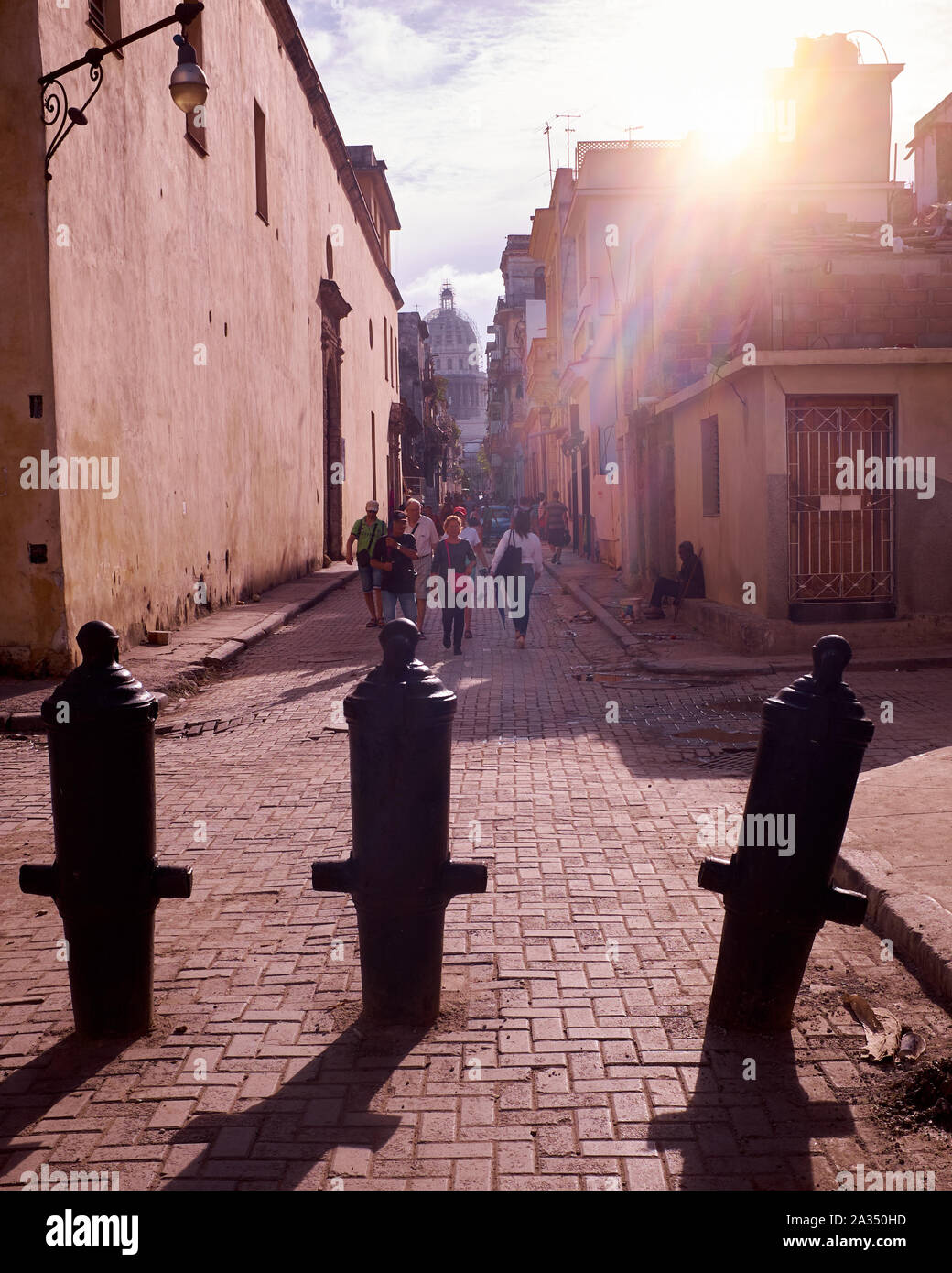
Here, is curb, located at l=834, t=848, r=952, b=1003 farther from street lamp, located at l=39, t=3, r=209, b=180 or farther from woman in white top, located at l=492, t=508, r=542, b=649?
woman in white top, located at l=492, t=508, r=542, b=649

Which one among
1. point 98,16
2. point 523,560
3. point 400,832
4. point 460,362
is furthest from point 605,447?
point 460,362

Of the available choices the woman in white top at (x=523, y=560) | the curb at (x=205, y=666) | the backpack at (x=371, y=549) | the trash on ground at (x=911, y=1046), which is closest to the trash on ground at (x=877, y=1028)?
the trash on ground at (x=911, y=1046)

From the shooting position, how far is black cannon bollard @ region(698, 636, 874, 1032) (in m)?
3.57

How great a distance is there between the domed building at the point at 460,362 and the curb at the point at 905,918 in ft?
490

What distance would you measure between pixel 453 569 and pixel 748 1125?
1048cm

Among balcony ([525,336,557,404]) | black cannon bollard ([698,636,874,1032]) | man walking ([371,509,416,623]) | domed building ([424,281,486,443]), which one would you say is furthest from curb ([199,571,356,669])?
domed building ([424,281,486,443])

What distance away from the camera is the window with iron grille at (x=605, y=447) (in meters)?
26.0

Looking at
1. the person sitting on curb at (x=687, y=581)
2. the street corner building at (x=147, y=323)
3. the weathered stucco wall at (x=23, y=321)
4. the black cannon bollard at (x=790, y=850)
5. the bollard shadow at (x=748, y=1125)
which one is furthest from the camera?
the person sitting on curb at (x=687, y=581)

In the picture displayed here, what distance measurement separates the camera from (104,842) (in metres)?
3.69

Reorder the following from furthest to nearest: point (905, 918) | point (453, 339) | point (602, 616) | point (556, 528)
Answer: point (453, 339)
point (556, 528)
point (602, 616)
point (905, 918)

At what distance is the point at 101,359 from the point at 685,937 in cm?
893

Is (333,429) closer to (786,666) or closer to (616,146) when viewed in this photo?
(616,146)

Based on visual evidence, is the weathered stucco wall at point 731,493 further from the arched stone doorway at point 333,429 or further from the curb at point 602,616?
the arched stone doorway at point 333,429

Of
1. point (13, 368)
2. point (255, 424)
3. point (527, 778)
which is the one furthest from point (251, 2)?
point (527, 778)
